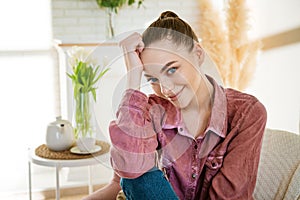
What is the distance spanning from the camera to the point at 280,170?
107 centimetres

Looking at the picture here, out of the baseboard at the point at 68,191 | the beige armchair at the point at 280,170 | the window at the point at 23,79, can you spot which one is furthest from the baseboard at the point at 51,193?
the beige armchair at the point at 280,170

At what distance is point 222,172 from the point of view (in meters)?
0.87

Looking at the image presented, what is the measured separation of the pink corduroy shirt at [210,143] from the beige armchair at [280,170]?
0.17 meters

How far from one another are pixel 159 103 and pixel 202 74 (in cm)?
12

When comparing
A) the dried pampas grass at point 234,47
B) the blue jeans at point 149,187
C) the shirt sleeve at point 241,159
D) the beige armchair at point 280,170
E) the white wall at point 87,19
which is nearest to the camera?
the blue jeans at point 149,187

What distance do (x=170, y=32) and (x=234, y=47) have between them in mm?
2016

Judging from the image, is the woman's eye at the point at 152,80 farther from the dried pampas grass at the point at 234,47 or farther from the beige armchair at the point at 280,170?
the dried pampas grass at the point at 234,47

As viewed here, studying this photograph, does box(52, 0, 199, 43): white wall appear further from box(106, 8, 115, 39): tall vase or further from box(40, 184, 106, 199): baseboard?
box(40, 184, 106, 199): baseboard

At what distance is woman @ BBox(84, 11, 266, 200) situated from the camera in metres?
0.77

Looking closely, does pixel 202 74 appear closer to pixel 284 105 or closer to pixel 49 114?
pixel 284 105

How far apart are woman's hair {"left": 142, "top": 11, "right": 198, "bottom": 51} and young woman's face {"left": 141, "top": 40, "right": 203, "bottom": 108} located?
1cm

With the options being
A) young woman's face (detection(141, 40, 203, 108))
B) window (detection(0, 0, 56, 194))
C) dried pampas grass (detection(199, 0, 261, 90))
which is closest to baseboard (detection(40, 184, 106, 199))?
window (detection(0, 0, 56, 194))

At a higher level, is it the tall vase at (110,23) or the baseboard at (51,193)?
the tall vase at (110,23)

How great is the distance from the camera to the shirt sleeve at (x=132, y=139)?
2.50 ft
